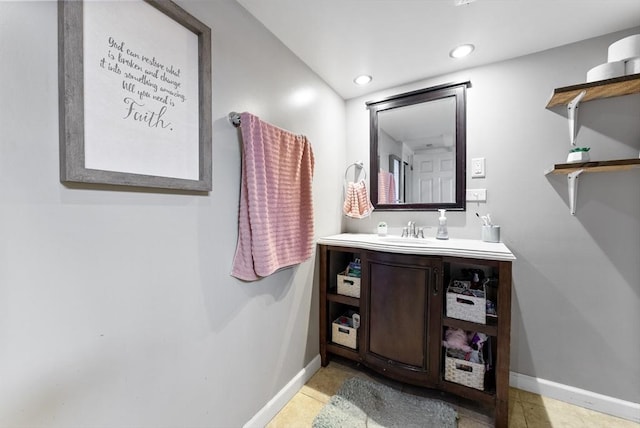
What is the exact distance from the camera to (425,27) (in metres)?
1.38

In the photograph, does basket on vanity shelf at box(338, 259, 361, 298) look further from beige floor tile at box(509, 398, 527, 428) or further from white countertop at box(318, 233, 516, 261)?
beige floor tile at box(509, 398, 527, 428)

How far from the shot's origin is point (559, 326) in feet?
5.09

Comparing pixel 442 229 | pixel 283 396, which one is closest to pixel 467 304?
pixel 442 229

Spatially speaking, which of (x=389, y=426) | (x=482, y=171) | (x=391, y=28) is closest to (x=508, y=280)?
(x=482, y=171)

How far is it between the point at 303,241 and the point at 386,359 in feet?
2.94

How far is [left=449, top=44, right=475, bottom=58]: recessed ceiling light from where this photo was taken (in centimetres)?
155

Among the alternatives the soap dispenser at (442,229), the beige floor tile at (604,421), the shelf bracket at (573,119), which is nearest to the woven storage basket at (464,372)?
the beige floor tile at (604,421)

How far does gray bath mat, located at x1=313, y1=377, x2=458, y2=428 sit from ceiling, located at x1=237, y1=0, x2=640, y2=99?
2115 millimetres

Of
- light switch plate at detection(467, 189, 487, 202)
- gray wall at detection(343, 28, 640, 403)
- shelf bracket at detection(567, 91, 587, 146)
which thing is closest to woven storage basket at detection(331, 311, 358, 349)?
gray wall at detection(343, 28, 640, 403)

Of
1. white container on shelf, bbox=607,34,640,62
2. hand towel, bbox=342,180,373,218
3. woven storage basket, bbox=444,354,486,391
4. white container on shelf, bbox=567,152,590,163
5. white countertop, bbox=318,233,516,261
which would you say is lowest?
woven storage basket, bbox=444,354,486,391

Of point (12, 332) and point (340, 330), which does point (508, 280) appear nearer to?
point (340, 330)

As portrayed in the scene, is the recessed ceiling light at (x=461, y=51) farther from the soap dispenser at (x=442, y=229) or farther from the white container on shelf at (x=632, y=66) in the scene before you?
the soap dispenser at (x=442, y=229)

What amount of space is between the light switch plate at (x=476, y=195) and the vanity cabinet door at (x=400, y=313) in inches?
25.1

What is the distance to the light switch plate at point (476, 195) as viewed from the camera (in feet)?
5.69
